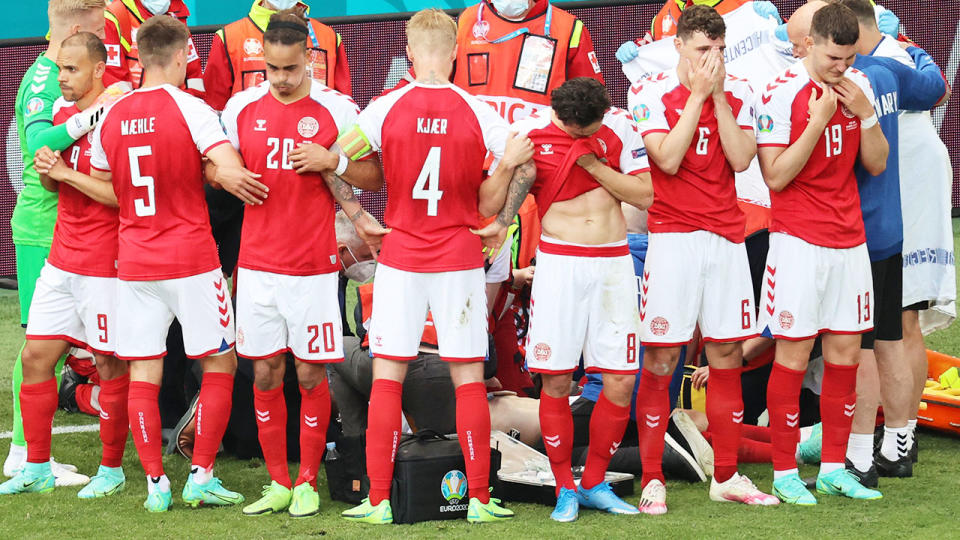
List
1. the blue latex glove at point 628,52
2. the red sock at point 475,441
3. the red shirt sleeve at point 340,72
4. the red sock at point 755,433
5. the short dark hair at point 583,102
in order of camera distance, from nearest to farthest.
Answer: the short dark hair at point 583,102, the red sock at point 475,441, the red sock at point 755,433, the blue latex glove at point 628,52, the red shirt sleeve at point 340,72

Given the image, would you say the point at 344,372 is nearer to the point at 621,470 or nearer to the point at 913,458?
the point at 621,470

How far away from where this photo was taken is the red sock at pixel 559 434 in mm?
5461

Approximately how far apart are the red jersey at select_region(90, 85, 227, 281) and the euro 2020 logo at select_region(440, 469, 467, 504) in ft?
4.63

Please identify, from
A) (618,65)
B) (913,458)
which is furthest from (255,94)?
(618,65)

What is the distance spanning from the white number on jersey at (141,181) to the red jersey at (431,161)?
0.96 meters

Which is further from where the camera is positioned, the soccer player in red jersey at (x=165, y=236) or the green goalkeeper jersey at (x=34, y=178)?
the green goalkeeper jersey at (x=34, y=178)

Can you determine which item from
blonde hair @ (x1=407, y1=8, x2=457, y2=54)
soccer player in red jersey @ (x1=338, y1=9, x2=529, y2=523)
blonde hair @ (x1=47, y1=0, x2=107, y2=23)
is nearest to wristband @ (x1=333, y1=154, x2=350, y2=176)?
soccer player in red jersey @ (x1=338, y1=9, x2=529, y2=523)

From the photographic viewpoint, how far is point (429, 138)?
213 inches

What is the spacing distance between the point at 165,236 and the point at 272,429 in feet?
3.22

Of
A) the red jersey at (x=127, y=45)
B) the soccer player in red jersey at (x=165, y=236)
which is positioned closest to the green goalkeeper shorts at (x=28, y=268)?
the soccer player in red jersey at (x=165, y=236)

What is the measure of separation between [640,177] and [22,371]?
3.09 m

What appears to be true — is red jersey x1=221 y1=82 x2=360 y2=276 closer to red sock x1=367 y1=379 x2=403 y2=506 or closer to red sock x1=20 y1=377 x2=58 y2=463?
red sock x1=367 y1=379 x2=403 y2=506

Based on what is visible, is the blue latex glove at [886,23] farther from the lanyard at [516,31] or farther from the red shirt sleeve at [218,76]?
the red shirt sleeve at [218,76]

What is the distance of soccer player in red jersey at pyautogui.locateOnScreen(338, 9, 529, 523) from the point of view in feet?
17.7
